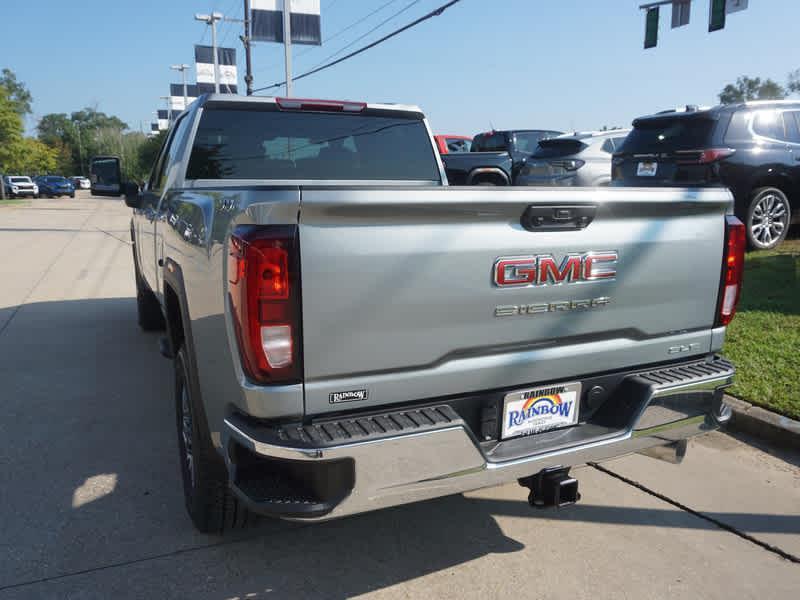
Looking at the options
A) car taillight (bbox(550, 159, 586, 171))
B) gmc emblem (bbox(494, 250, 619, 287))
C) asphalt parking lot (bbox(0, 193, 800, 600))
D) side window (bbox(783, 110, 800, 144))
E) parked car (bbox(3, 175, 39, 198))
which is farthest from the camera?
parked car (bbox(3, 175, 39, 198))

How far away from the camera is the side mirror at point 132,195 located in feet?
18.6

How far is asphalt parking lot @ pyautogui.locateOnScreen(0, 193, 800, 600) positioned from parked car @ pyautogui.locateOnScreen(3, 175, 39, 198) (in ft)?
164

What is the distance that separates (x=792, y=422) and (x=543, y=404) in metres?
2.30

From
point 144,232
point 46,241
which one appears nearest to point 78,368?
point 144,232

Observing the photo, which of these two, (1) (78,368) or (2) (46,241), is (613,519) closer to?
(1) (78,368)

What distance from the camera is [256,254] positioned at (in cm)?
211

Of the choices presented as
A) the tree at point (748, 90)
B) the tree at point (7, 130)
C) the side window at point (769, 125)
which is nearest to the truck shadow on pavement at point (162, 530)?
the side window at point (769, 125)

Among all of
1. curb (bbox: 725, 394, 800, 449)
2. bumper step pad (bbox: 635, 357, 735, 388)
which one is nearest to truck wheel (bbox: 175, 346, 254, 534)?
bumper step pad (bbox: 635, 357, 735, 388)

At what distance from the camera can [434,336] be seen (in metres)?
2.36

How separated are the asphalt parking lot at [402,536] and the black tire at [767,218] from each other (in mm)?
4726

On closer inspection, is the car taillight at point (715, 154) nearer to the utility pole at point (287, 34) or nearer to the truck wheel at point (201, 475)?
the truck wheel at point (201, 475)

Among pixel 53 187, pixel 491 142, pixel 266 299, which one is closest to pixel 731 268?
pixel 266 299

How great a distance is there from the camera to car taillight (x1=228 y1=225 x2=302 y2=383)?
2107 millimetres

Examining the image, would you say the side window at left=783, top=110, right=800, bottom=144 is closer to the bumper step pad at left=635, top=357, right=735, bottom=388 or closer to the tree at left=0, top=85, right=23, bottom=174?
the bumper step pad at left=635, top=357, right=735, bottom=388
